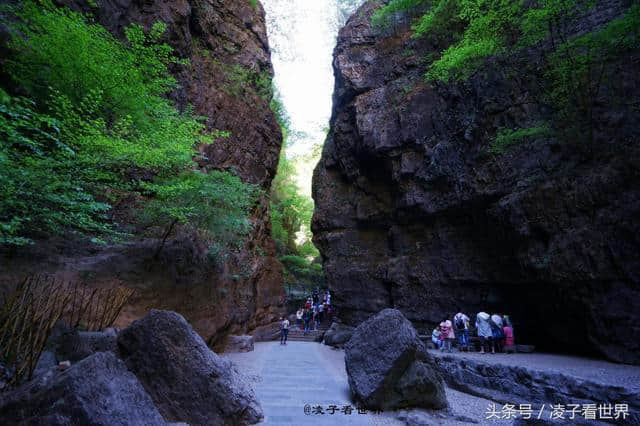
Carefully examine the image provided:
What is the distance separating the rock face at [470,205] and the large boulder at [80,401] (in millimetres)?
9983

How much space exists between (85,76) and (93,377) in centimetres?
717

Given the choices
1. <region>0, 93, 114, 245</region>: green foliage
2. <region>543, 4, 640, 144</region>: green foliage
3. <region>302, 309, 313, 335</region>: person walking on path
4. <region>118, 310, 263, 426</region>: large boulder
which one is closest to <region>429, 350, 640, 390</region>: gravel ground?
<region>118, 310, 263, 426</region>: large boulder

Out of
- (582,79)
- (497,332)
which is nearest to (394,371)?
(497,332)

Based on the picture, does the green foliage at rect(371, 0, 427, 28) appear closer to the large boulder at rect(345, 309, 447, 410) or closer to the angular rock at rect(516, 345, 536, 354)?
the large boulder at rect(345, 309, 447, 410)

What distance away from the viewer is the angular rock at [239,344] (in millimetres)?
10523

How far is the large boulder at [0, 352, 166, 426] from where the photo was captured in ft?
7.30

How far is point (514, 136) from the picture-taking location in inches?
363

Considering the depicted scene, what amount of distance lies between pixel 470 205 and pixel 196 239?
32.8 feet

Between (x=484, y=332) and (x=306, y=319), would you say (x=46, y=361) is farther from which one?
(x=306, y=319)

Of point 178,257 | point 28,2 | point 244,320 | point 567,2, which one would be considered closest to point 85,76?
point 28,2

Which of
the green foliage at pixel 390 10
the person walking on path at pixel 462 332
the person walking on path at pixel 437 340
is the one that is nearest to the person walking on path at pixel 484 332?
the person walking on path at pixel 462 332

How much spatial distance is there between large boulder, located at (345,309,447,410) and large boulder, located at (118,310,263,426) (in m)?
1.97

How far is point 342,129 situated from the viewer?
16516 mm

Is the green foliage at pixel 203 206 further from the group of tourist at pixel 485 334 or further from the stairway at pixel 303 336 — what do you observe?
the stairway at pixel 303 336
